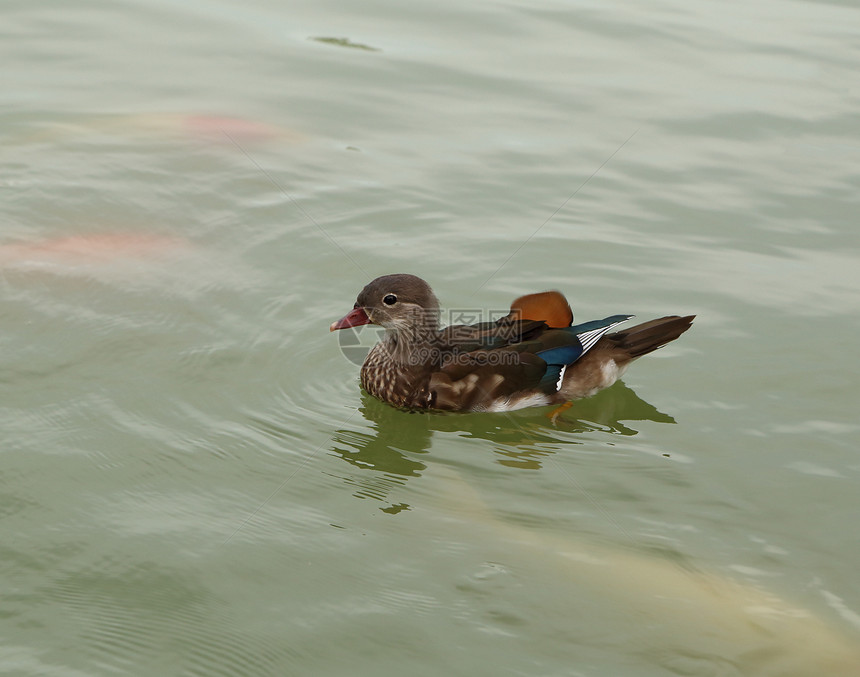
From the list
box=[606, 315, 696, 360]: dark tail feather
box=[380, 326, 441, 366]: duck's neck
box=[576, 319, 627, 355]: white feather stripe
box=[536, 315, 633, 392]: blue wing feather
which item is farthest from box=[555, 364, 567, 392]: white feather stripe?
box=[380, 326, 441, 366]: duck's neck

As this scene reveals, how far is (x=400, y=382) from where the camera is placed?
7.30m

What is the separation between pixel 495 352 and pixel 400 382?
68 cm

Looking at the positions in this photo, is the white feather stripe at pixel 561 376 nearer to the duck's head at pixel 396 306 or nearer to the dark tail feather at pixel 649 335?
the dark tail feather at pixel 649 335

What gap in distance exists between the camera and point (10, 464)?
6.07 metres

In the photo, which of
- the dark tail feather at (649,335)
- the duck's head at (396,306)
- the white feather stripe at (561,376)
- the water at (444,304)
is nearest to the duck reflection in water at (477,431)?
the water at (444,304)

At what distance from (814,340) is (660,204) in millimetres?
2461

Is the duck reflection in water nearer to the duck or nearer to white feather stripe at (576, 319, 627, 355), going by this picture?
the duck

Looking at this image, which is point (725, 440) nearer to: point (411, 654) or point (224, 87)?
point (411, 654)

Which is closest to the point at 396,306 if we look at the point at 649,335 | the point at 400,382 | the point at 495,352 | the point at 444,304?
the point at 400,382

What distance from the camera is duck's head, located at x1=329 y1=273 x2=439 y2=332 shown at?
739cm

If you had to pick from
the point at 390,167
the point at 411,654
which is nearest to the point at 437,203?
the point at 390,167

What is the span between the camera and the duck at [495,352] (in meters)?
7.27

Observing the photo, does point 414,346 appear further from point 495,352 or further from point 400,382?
point 495,352

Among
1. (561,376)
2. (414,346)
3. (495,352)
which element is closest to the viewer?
(495,352)
